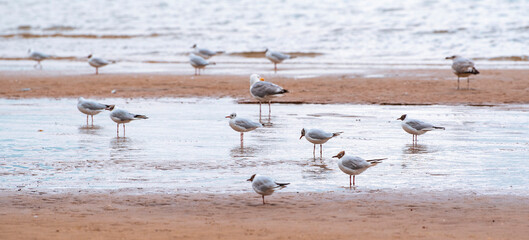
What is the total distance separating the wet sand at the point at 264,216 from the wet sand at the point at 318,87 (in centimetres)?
980

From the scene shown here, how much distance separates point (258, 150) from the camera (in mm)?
12750

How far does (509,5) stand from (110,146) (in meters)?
38.8

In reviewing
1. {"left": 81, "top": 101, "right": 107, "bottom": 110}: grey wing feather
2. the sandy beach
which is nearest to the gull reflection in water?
the sandy beach

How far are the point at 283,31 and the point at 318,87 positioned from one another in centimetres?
2271

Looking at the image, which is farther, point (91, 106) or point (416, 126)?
point (91, 106)

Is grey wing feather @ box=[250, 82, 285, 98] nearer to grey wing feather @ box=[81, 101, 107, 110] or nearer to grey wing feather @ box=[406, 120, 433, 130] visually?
grey wing feather @ box=[81, 101, 107, 110]

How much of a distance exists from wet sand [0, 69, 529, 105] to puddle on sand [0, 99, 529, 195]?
129 centimetres

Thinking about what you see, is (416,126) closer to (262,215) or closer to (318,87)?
(262,215)

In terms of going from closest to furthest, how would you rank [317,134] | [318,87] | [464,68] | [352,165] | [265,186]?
[265,186]
[352,165]
[317,134]
[464,68]
[318,87]

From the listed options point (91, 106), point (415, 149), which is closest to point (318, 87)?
point (91, 106)

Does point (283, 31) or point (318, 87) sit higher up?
point (283, 31)

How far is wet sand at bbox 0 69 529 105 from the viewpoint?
63.2 ft

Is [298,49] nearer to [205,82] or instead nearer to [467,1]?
[205,82]

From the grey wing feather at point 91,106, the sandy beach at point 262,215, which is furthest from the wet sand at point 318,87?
the sandy beach at point 262,215
